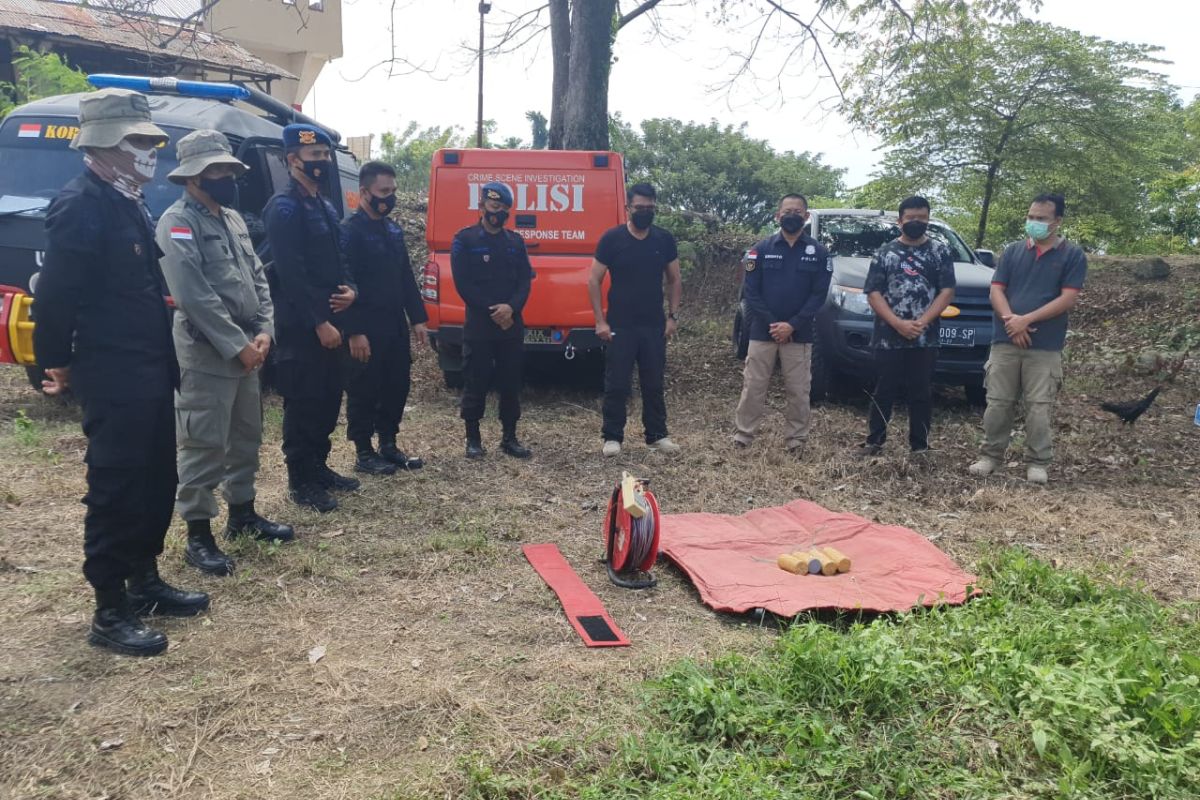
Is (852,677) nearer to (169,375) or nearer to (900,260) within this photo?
(169,375)

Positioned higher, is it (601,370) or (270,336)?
(270,336)

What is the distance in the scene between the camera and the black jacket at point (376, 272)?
595 cm

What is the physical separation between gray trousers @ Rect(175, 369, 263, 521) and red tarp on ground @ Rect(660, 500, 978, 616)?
2261 mm

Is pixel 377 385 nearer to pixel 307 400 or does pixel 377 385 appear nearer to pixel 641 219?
pixel 307 400

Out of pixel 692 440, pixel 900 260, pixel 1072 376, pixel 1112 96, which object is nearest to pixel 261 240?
pixel 692 440

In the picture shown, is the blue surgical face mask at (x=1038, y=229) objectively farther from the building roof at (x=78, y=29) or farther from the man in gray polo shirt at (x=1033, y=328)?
the building roof at (x=78, y=29)

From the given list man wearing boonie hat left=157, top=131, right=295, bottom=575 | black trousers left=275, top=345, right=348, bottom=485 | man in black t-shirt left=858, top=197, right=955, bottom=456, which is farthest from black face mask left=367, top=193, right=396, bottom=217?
man in black t-shirt left=858, top=197, right=955, bottom=456

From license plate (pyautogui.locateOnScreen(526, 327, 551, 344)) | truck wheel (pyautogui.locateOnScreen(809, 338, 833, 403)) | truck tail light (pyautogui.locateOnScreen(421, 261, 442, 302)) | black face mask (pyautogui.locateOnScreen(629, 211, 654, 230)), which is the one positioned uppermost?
black face mask (pyautogui.locateOnScreen(629, 211, 654, 230))

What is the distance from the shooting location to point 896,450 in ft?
22.8

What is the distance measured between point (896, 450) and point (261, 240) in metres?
5.35

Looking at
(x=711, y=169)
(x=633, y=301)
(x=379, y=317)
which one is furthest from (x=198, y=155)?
(x=711, y=169)

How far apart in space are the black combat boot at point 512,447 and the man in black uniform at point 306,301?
5.16 ft

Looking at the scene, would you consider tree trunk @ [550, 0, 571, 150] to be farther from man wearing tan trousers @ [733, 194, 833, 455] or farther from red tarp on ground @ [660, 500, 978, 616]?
red tarp on ground @ [660, 500, 978, 616]

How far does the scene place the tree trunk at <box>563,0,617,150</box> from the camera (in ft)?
37.1
